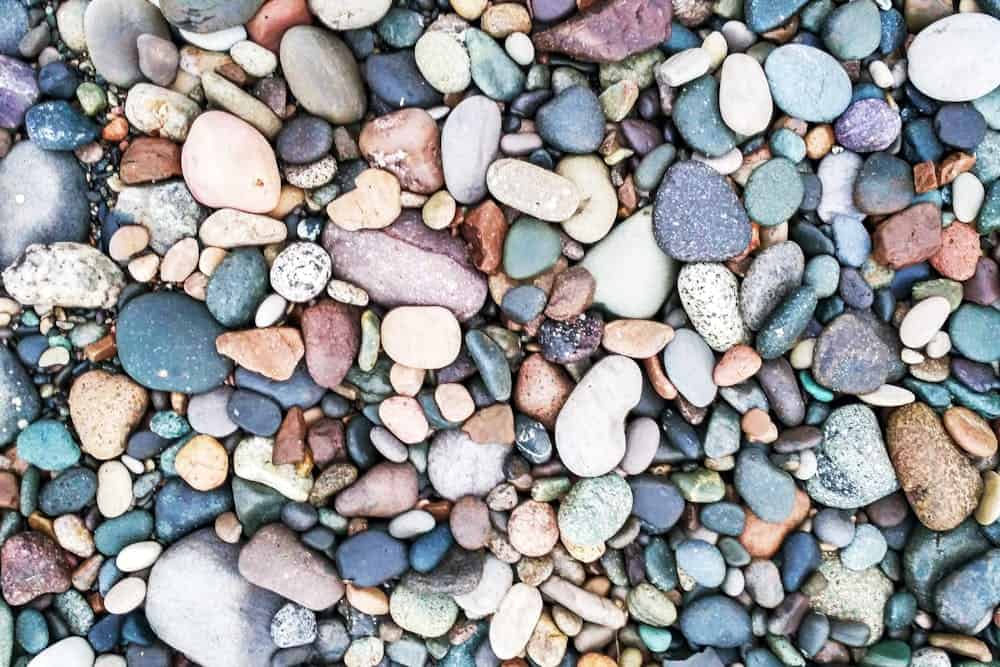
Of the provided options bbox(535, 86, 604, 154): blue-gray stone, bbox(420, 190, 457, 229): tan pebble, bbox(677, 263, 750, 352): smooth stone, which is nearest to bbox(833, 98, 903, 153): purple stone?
bbox(677, 263, 750, 352): smooth stone

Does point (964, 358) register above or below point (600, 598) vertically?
above

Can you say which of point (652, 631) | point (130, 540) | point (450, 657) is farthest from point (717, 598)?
point (130, 540)

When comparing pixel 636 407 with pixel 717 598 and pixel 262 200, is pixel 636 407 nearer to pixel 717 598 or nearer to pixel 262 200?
pixel 717 598

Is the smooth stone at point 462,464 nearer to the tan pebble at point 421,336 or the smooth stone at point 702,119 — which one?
the tan pebble at point 421,336

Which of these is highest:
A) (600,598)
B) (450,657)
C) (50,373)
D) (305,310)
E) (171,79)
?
(171,79)

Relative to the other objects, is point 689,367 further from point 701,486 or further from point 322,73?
point 322,73

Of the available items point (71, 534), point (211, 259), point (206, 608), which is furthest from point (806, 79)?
point (71, 534)
